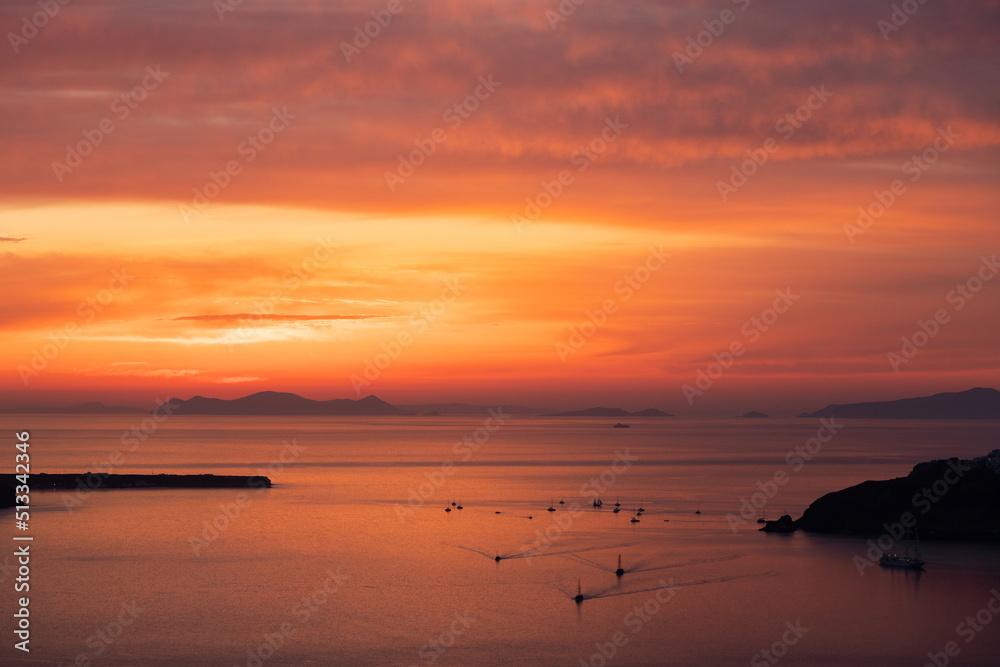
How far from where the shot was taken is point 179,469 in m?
150

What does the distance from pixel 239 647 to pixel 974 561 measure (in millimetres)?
50563

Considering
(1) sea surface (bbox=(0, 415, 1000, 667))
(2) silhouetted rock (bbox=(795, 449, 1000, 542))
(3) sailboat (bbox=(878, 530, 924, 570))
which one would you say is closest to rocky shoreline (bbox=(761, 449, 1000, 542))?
(2) silhouetted rock (bbox=(795, 449, 1000, 542))

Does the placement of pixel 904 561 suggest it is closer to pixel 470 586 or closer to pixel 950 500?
pixel 950 500

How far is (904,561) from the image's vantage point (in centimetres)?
6619

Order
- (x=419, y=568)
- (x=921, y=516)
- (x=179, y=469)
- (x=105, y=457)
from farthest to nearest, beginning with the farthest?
(x=105, y=457) → (x=179, y=469) → (x=921, y=516) → (x=419, y=568)

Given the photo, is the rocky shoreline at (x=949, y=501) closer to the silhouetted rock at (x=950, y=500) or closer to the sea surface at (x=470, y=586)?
the silhouetted rock at (x=950, y=500)

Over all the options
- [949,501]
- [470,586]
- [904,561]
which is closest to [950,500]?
[949,501]

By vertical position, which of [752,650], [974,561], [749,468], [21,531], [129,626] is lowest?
[752,650]

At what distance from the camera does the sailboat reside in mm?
65562

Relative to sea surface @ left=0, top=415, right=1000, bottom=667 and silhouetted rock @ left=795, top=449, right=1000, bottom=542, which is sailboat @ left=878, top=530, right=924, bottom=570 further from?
silhouetted rock @ left=795, top=449, right=1000, bottom=542

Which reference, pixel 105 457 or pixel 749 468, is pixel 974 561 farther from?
pixel 105 457

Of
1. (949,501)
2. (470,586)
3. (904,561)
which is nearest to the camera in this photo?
(470,586)

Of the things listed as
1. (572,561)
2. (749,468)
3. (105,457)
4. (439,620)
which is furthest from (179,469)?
(439,620)

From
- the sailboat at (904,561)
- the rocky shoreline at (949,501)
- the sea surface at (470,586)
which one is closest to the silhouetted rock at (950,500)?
the rocky shoreline at (949,501)
